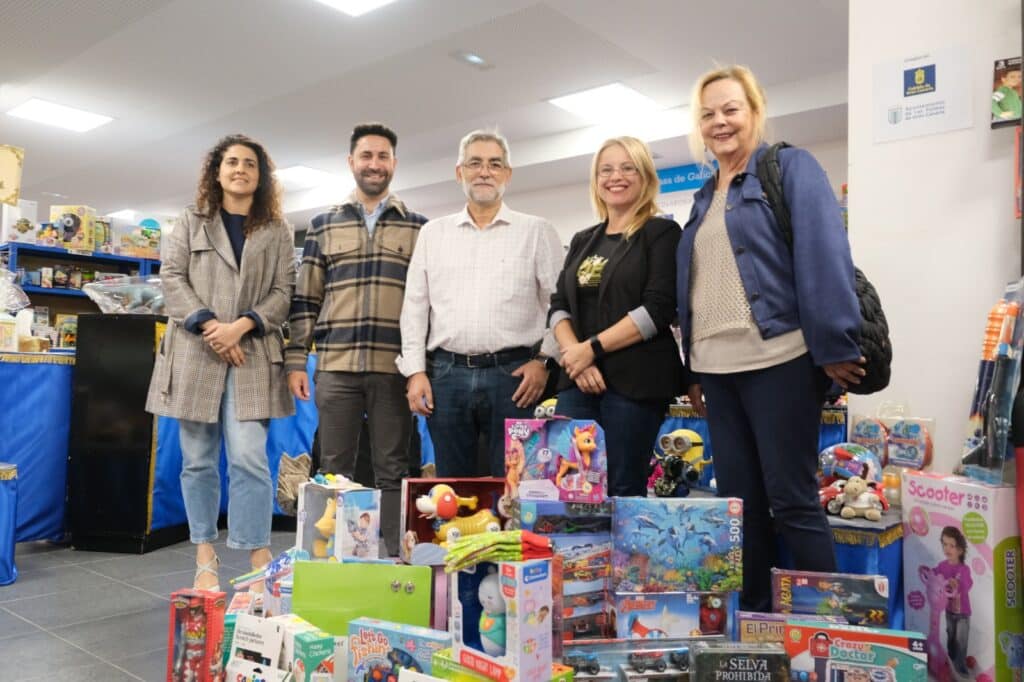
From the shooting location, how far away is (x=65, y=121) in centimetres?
707

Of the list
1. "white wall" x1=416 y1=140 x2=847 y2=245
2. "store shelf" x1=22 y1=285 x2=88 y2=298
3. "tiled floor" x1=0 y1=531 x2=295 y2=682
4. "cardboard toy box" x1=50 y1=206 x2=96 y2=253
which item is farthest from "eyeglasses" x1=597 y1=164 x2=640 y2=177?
"white wall" x1=416 y1=140 x2=847 y2=245

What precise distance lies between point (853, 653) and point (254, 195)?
216 centimetres

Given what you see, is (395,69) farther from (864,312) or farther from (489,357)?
(864,312)

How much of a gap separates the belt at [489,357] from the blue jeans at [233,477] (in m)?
0.70

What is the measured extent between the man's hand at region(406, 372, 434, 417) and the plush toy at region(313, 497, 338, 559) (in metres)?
0.44

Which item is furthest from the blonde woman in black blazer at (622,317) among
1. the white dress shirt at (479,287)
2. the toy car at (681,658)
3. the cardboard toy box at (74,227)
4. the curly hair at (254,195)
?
the cardboard toy box at (74,227)

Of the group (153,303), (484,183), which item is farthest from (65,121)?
(484,183)

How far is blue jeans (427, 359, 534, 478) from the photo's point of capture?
6.98ft

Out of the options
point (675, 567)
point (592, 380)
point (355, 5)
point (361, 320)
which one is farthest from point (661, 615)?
point (355, 5)

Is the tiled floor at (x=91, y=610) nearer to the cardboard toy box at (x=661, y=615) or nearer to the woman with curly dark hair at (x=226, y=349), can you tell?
the woman with curly dark hair at (x=226, y=349)

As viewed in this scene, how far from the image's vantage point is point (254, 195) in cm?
254

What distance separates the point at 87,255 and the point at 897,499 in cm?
471

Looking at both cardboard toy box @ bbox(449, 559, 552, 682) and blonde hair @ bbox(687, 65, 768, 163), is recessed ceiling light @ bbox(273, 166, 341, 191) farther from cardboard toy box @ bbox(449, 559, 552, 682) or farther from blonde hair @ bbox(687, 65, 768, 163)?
cardboard toy box @ bbox(449, 559, 552, 682)

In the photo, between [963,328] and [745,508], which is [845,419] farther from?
[745,508]
